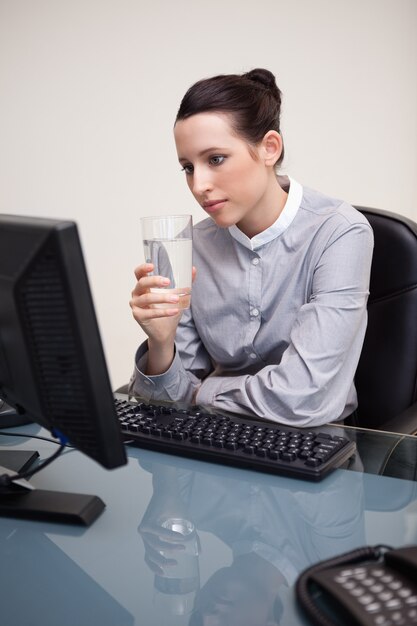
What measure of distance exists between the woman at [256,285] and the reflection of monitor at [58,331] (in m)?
0.44

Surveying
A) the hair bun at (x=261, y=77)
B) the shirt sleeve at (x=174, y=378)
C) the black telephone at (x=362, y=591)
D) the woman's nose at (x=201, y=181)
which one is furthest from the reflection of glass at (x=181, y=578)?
the hair bun at (x=261, y=77)

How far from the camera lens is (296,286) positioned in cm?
145

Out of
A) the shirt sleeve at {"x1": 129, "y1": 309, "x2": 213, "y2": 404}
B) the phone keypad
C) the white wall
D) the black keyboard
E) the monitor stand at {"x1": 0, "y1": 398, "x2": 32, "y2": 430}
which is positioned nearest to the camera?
the phone keypad

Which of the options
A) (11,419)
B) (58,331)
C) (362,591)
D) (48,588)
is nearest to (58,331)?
(58,331)

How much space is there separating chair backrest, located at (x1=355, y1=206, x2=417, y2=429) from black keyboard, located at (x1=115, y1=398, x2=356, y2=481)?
423 millimetres

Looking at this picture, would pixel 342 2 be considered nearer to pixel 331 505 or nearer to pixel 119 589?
pixel 331 505

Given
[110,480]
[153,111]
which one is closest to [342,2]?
[153,111]

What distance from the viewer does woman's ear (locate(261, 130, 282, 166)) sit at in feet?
4.79

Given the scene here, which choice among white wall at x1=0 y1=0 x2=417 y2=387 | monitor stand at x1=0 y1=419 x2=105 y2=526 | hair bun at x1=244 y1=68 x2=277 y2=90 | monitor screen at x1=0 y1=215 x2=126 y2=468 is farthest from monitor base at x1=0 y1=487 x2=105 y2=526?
white wall at x1=0 y1=0 x2=417 y2=387

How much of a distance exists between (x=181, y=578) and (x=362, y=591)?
192mm

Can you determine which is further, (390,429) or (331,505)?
(390,429)

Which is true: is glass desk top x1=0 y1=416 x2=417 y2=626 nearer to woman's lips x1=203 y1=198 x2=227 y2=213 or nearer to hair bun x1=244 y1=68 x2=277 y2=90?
woman's lips x1=203 y1=198 x2=227 y2=213

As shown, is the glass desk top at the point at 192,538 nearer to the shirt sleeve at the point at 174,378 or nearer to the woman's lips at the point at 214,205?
the shirt sleeve at the point at 174,378

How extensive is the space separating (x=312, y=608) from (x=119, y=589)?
7.7 inches
